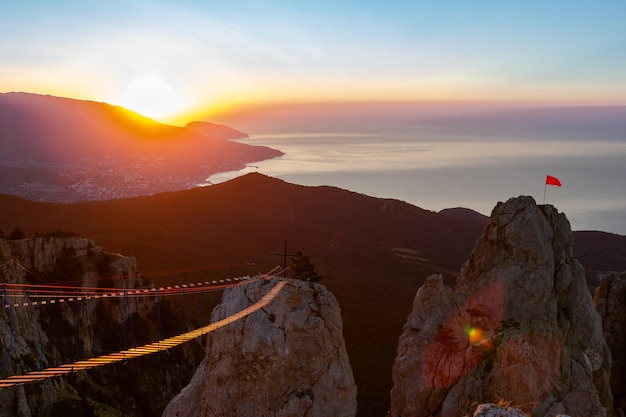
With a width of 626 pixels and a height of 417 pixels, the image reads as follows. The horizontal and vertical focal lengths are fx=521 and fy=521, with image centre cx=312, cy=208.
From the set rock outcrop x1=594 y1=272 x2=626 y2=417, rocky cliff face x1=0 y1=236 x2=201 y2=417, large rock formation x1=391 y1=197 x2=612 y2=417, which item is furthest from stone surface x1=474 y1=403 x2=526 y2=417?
rock outcrop x1=594 y1=272 x2=626 y2=417

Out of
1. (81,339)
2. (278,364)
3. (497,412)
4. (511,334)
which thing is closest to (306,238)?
(81,339)

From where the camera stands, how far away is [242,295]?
20.8 meters

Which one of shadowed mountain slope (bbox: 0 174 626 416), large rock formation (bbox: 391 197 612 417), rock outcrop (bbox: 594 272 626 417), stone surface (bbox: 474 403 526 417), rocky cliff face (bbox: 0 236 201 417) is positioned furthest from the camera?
shadowed mountain slope (bbox: 0 174 626 416)

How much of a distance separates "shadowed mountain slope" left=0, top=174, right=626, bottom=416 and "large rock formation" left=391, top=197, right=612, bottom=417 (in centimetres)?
1817

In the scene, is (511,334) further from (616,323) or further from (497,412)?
(497,412)

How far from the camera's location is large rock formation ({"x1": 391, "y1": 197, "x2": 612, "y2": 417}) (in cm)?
2214

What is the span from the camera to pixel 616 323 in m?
31.5

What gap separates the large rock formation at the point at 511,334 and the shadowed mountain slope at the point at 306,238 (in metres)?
18.2

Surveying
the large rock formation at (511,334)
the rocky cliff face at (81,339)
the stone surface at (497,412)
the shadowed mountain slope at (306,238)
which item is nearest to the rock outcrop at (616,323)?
the large rock formation at (511,334)

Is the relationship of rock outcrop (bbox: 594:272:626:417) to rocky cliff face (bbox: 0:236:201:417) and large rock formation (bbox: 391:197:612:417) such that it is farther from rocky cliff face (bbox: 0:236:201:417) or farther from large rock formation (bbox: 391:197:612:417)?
rocky cliff face (bbox: 0:236:201:417)

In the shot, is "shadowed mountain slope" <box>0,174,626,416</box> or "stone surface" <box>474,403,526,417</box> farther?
"shadowed mountain slope" <box>0,174,626,416</box>

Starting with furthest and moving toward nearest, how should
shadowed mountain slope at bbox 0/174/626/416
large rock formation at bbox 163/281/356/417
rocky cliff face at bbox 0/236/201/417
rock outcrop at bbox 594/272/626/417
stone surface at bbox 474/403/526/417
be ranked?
shadowed mountain slope at bbox 0/174/626/416 < rock outcrop at bbox 594/272/626/417 < rocky cliff face at bbox 0/236/201/417 < large rock formation at bbox 163/281/356/417 < stone surface at bbox 474/403/526/417

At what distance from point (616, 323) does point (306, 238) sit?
72797 mm

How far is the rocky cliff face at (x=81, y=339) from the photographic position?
28766 mm
